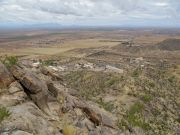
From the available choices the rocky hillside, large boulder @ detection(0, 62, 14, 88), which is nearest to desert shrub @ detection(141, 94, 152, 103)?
the rocky hillside

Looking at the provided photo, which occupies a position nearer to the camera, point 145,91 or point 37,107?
point 37,107

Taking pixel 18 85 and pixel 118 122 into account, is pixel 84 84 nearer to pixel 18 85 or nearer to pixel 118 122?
pixel 118 122

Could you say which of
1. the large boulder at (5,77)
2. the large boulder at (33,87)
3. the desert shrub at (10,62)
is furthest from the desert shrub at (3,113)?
the desert shrub at (10,62)

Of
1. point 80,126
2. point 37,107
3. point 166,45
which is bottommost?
point 166,45

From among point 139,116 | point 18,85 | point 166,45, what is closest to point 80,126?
point 18,85

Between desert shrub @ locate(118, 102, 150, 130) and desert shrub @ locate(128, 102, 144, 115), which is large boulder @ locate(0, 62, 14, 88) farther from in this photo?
desert shrub @ locate(128, 102, 144, 115)
